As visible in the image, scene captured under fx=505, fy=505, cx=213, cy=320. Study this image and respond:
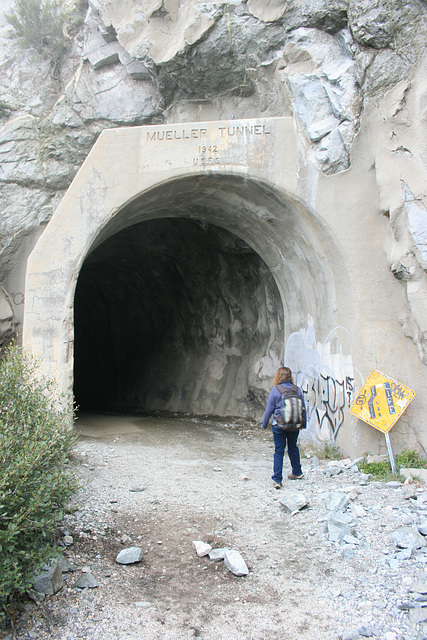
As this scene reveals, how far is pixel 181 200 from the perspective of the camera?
9.70 m

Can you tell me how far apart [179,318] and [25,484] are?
1216 cm

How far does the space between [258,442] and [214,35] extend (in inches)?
317

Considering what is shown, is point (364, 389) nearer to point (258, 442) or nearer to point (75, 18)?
point (258, 442)

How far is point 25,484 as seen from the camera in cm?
348

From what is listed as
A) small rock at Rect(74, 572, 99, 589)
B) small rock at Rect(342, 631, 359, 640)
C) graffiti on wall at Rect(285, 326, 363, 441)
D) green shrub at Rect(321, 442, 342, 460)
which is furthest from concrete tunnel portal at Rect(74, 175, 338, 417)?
small rock at Rect(342, 631, 359, 640)

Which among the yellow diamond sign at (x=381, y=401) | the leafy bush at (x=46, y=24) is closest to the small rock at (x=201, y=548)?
the yellow diamond sign at (x=381, y=401)

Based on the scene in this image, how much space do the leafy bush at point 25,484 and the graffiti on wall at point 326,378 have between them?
488 centimetres

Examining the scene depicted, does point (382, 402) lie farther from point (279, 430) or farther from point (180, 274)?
point (180, 274)

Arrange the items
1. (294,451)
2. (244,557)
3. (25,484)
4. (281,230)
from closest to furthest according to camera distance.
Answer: (25,484) → (244,557) → (294,451) → (281,230)

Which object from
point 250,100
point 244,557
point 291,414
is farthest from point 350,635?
point 250,100

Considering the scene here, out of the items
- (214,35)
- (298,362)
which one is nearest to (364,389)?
(298,362)

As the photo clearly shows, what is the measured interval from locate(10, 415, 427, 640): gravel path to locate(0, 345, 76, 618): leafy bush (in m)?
0.45

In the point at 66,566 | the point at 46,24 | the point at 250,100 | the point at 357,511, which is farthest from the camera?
the point at 46,24

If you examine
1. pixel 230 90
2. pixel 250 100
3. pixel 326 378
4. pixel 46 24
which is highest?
pixel 46 24
